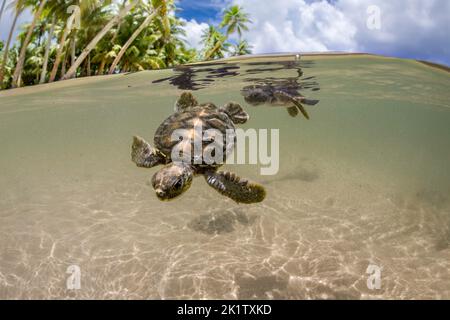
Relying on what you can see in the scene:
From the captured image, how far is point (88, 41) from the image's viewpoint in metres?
24.1

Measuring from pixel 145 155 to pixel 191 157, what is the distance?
958mm

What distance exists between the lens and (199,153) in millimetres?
4477

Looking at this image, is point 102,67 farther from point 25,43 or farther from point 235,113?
point 235,113

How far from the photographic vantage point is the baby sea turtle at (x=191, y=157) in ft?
12.7

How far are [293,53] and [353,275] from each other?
12.5 m

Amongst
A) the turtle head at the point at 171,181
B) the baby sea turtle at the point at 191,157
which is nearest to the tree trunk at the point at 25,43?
the baby sea turtle at the point at 191,157

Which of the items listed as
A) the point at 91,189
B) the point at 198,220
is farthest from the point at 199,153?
the point at 91,189

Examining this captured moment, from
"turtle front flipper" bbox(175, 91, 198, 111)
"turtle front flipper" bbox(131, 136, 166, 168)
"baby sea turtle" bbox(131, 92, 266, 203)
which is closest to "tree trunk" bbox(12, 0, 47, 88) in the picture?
"turtle front flipper" bbox(175, 91, 198, 111)

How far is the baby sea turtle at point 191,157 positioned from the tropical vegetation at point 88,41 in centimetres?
1705

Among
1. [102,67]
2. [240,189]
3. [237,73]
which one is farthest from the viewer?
[102,67]

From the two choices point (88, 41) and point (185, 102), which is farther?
point (88, 41)

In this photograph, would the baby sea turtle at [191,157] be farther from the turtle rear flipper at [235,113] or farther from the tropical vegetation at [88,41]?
the tropical vegetation at [88,41]

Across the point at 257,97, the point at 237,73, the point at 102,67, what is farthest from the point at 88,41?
the point at 257,97
